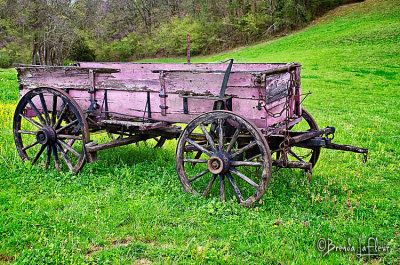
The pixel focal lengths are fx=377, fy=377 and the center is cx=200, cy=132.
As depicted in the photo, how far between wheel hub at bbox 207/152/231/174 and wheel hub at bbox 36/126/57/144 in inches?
101

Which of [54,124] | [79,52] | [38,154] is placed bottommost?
[38,154]

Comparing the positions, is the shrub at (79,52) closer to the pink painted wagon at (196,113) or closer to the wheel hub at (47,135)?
the pink painted wagon at (196,113)

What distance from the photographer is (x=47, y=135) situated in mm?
5559

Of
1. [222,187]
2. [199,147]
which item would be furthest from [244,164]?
[199,147]

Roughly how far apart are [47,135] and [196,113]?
2.32m

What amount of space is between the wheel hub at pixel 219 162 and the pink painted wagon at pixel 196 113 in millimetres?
12

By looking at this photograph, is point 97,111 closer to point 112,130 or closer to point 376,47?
point 112,130

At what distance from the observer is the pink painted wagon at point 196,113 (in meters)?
4.45

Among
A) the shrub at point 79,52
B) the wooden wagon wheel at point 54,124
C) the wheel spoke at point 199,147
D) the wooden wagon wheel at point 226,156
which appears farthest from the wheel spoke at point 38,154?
the shrub at point 79,52

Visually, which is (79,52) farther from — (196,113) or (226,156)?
(226,156)

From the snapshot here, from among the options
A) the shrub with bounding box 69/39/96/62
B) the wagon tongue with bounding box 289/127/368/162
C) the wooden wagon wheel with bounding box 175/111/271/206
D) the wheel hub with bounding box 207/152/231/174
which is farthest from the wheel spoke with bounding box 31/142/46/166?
the shrub with bounding box 69/39/96/62

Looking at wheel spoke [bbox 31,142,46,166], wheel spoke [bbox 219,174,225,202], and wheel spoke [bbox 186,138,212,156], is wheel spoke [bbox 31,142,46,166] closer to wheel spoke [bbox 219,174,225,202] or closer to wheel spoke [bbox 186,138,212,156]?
wheel spoke [bbox 186,138,212,156]

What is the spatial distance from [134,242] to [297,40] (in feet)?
100

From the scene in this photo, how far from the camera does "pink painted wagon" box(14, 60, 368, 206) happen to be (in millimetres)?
4445
